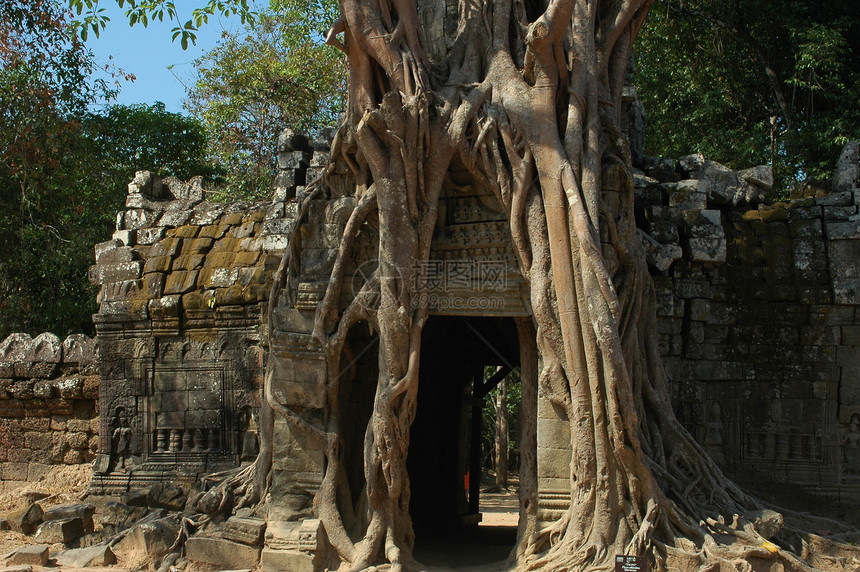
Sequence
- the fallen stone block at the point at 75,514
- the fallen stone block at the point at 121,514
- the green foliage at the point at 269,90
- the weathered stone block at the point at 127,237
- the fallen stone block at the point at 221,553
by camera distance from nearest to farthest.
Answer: the fallen stone block at the point at 221,553 → the fallen stone block at the point at 75,514 → the fallen stone block at the point at 121,514 → the weathered stone block at the point at 127,237 → the green foliage at the point at 269,90

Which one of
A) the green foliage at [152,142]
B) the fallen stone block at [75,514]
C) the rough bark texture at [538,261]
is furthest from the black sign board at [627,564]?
the green foliage at [152,142]

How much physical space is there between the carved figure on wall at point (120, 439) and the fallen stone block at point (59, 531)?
1.19 m

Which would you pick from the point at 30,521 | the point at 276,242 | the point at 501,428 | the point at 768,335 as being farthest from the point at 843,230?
the point at 501,428

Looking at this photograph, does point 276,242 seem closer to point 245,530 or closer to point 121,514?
point 245,530

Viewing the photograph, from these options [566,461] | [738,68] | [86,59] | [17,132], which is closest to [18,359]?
[17,132]

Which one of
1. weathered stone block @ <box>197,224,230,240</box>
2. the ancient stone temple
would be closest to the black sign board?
the ancient stone temple

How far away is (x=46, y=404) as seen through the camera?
30.9 ft

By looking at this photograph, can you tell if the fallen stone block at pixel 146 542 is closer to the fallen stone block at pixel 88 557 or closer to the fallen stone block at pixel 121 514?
the fallen stone block at pixel 88 557

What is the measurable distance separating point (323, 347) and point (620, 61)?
305 cm

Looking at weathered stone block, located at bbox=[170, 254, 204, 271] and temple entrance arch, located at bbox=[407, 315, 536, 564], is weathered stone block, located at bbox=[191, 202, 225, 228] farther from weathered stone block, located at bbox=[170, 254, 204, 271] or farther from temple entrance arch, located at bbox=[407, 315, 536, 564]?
temple entrance arch, located at bbox=[407, 315, 536, 564]

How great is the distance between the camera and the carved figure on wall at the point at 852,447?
7.13m

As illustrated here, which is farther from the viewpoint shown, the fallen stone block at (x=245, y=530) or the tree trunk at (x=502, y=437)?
the tree trunk at (x=502, y=437)

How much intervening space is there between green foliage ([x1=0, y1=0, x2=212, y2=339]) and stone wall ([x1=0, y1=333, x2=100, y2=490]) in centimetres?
287

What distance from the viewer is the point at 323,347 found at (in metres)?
6.52
